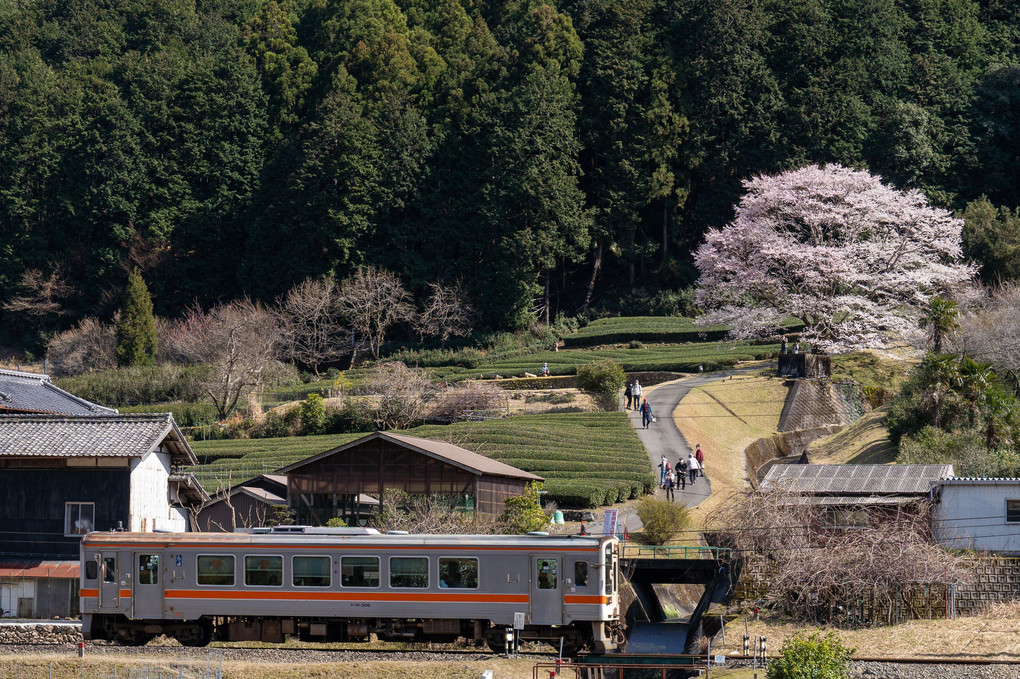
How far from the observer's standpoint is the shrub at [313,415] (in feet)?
190

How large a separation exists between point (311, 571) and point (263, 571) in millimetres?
972

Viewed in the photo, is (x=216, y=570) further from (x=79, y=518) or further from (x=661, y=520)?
(x=661, y=520)

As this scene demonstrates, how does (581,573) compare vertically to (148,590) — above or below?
above

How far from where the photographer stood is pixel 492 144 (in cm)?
7838

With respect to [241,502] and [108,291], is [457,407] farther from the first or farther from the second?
[108,291]

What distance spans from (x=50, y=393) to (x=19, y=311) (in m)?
44.5

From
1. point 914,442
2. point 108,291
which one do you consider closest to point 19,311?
point 108,291

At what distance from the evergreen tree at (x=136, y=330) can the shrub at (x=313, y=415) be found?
2044cm

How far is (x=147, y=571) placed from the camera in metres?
27.3

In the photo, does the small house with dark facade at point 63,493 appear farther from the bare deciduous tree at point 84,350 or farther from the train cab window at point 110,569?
the bare deciduous tree at point 84,350

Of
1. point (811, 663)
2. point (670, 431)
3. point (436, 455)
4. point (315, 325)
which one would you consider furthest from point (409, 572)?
point (315, 325)

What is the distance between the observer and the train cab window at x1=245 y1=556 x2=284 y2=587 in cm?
2708

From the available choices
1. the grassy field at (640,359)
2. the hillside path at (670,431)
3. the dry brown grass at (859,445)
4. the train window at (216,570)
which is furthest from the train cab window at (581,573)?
the grassy field at (640,359)

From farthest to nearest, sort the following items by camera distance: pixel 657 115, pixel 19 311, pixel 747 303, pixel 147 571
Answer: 1. pixel 19 311
2. pixel 657 115
3. pixel 747 303
4. pixel 147 571
